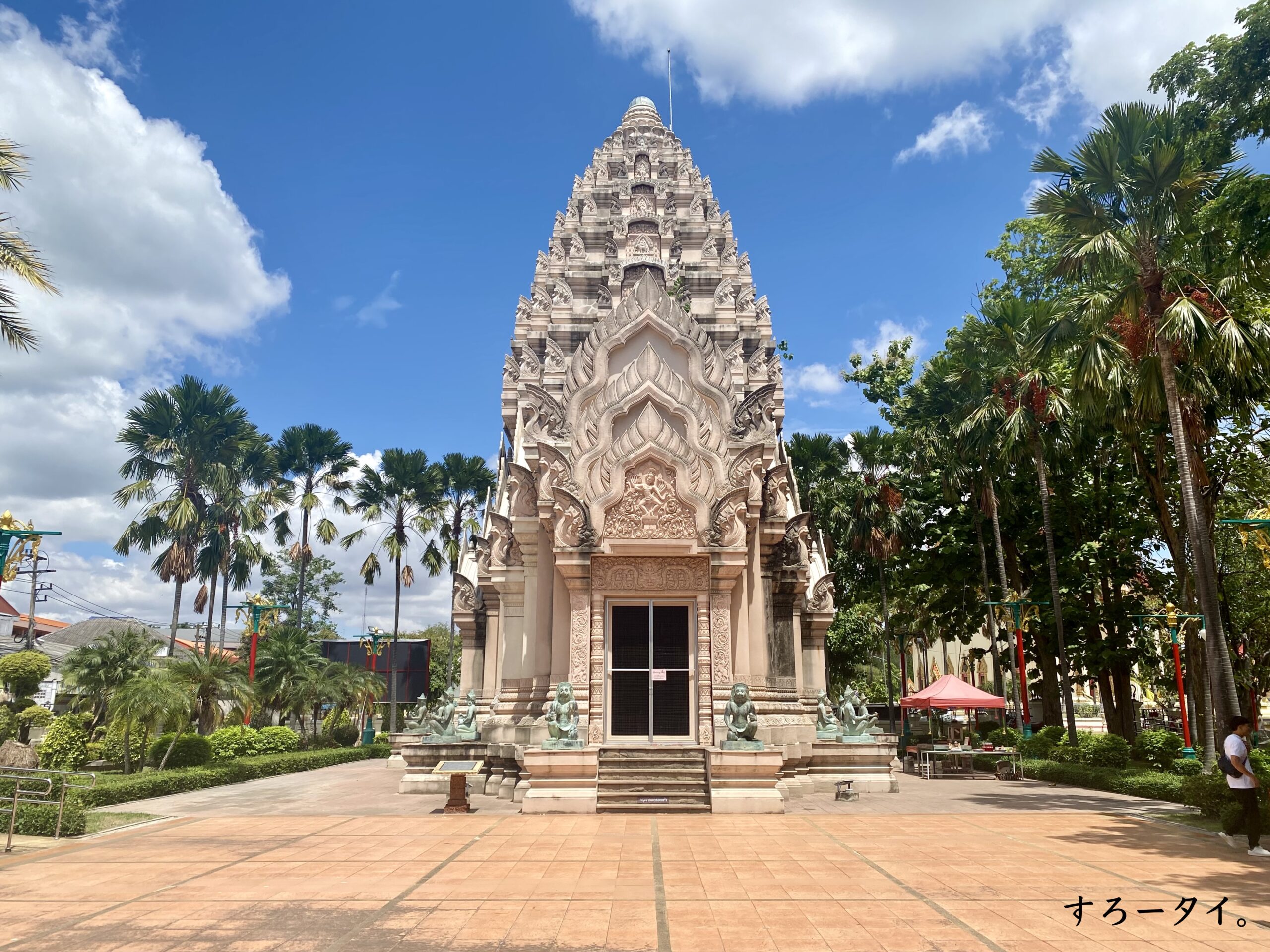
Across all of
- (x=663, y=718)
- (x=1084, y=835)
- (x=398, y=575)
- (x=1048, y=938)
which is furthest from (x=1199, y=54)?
(x=398, y=575)

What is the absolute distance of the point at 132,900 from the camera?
25.6 feet

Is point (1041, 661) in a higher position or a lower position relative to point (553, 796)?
higher

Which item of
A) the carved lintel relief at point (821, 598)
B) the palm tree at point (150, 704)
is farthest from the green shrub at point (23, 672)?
the carved lintel relief at point (821, 598)

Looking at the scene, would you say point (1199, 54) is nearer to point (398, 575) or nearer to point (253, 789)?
point (253, 789)

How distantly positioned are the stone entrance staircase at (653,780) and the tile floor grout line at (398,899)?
3.10 metres

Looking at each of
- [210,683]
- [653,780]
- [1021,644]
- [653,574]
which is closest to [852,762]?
[653,780]

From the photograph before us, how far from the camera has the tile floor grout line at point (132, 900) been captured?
6586 mm

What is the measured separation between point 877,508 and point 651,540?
66.4ft

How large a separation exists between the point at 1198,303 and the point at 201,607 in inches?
1472

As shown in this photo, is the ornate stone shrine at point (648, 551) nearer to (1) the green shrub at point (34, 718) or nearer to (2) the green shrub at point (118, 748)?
(2) the green shrub at point (118, 748)

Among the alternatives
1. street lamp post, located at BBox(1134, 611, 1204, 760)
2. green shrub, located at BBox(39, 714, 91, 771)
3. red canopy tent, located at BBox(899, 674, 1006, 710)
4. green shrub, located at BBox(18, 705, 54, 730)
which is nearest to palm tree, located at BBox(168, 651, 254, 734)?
green shrub, located at BBox(39, 714, 91, 771)

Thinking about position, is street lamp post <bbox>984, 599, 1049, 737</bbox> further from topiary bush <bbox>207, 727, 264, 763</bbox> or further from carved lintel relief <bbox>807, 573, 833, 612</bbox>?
topiary bush <bbox>207, 727, 264, 763</bbox>

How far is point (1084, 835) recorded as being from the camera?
1134cm

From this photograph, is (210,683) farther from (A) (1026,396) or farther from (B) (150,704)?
(A) (1026,396)
